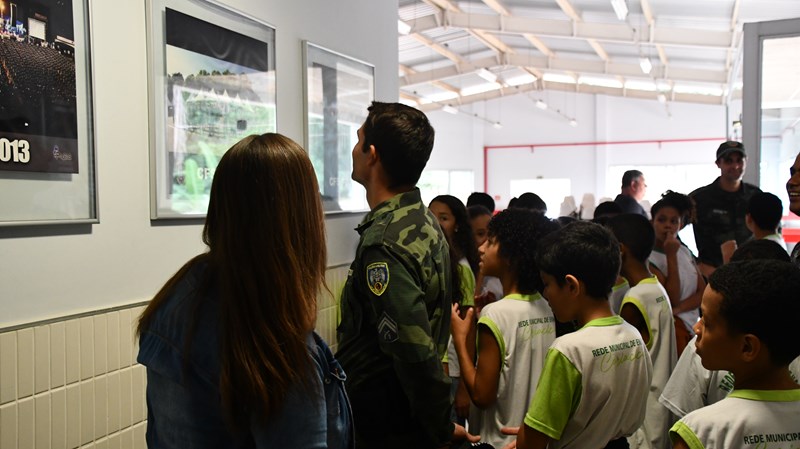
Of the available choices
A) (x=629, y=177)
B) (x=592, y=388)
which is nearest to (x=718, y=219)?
A: (x=629, y=177)

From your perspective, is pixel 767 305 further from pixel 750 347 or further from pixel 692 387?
pixel 692 387

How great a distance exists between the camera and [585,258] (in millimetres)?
1828

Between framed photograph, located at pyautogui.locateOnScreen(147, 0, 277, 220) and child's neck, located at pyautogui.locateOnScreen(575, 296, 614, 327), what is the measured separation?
1587mm

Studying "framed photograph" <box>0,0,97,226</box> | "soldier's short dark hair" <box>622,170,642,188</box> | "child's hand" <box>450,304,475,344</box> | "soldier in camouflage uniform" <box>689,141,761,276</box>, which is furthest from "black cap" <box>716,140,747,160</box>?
"framed photograph" <box>0,0,97,226</box>

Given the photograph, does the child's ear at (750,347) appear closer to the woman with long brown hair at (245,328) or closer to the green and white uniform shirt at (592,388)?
the green and white uniform shirt at (592,388)

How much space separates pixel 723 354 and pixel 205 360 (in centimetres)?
107

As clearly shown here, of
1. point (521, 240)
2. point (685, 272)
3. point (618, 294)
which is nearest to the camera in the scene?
point (521, 240)

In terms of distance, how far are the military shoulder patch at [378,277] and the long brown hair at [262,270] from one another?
0.50 metres

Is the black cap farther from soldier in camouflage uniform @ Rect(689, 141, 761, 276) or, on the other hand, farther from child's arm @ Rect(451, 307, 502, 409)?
child's arm @ Rect(451, 307, 502, 409)

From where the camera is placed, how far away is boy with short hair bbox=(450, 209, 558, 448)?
200 cm

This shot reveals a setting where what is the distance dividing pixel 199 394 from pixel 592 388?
1075 mm

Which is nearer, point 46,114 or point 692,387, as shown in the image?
point 692,387

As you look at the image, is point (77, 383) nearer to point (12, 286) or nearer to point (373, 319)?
point (12, 286)

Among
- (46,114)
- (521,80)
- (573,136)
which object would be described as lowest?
(46,114)
